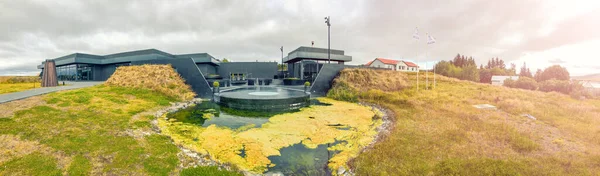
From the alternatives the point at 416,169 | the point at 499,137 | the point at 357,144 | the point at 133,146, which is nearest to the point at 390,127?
the point at 357,144

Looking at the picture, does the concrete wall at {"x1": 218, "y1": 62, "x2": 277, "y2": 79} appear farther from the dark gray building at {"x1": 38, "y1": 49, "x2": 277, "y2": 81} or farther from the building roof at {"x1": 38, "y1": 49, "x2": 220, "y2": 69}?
the building roof at {"x1": 38, "y1": 49, "x2": 220, "y2": 69}

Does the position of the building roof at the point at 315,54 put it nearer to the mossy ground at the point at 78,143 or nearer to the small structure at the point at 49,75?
the mossy ground at the point at 78,143

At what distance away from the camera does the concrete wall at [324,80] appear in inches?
679

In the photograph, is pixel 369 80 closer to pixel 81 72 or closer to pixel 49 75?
pixel 49 75

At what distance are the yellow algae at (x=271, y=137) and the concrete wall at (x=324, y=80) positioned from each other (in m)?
8.17

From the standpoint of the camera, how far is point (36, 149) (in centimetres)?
446

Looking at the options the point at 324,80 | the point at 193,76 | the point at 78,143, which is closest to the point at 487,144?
the point at 78,143

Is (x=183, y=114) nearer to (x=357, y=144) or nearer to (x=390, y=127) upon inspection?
(x=357, y=144)

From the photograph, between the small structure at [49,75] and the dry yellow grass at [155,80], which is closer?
the small structure at [49,75]

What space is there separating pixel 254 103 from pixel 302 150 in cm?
635

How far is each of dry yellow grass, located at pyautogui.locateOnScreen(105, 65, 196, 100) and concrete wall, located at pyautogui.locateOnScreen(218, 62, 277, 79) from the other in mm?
11299

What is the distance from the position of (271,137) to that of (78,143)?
15.0ft

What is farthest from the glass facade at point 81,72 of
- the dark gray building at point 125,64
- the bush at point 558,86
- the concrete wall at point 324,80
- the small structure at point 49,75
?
the bush at point 558,86

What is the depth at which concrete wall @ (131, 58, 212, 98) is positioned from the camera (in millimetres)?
15664
